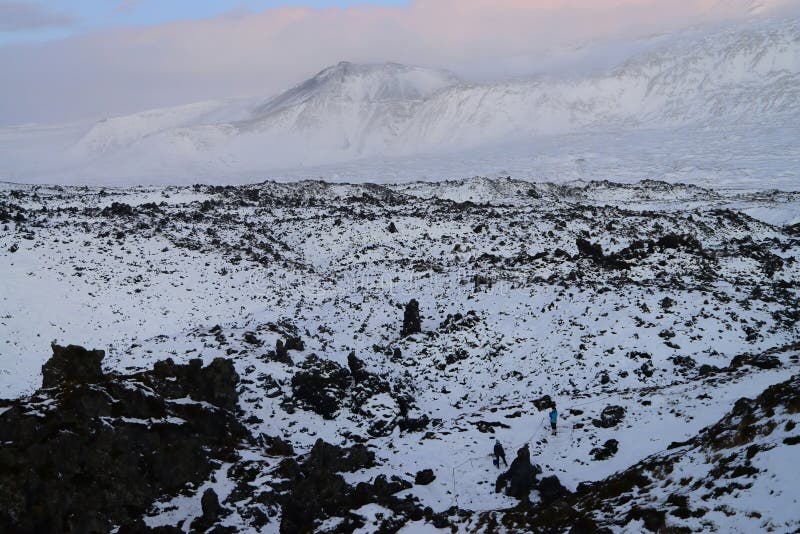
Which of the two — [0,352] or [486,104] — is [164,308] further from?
[486,104]

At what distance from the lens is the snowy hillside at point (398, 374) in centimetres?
1377

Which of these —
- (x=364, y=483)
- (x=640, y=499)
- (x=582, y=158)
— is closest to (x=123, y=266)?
(x=364, y=483)

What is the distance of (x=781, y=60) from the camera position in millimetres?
178375

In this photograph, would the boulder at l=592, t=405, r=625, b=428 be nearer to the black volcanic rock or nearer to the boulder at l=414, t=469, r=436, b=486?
the boulder at l=414, t=469, r=436, b=486

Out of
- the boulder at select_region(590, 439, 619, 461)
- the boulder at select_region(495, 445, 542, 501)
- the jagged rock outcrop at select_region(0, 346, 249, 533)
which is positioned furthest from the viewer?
the boulder at select_region(590, 439, 619, 461)

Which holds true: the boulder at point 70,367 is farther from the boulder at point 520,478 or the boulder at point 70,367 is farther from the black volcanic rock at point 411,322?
the black volcanic rock at point 411,322

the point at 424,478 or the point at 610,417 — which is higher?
the point at 610,417

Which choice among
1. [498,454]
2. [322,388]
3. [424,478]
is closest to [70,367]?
[322,388]

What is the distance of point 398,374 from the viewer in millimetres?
26297

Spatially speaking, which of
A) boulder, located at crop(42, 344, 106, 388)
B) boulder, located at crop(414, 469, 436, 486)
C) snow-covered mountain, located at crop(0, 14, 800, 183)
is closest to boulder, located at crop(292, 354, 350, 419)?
boulder, located at crop(414, 469, 436, 486)

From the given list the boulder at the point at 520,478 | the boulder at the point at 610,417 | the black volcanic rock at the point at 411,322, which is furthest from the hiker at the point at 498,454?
the black volcanic rock at the point at 411,322

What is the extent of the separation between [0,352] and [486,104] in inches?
7357

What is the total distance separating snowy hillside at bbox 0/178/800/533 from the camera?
45.2 ft

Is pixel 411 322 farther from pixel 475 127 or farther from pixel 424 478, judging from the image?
pixel 475 127
